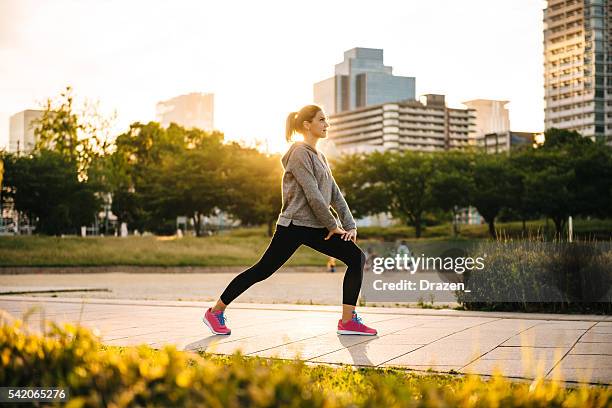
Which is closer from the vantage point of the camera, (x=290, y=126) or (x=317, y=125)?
(x=317, y=125)

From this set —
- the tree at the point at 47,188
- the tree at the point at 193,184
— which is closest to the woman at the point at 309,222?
the tree at the point at 47,188

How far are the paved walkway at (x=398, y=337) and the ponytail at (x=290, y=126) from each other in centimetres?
166

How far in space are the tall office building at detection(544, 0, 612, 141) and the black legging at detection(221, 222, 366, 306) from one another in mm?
143717

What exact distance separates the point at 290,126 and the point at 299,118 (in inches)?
5.0

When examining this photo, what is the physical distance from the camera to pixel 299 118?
637 centimetres

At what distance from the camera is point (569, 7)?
147375 millimetres

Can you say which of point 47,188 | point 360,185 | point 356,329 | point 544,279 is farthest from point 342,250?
point 360,185

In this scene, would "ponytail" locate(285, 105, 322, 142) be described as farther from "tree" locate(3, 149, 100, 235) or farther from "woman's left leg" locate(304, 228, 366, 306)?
"tree" locate(3, 149, 100, 235)

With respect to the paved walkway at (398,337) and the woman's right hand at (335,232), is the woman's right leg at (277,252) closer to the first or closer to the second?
the woman's right hand at (335,232)

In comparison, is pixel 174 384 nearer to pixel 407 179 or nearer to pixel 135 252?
pixel 135 252

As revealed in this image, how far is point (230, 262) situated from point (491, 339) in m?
26.6

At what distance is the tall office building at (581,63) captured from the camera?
144000 millimetres

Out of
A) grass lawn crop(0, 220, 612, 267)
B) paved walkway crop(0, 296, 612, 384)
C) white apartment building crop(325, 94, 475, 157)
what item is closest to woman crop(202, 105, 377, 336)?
paved walkway crop(0, 296, 612, 384)

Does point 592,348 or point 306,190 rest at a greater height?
point 306,190
